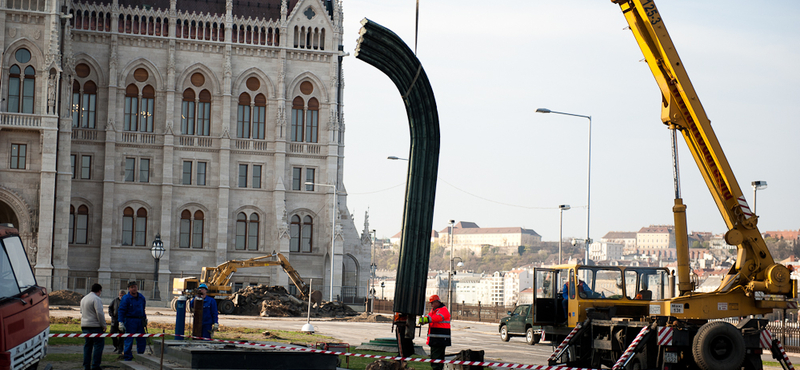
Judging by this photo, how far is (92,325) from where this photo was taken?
593 inches

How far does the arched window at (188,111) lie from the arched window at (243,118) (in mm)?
2933

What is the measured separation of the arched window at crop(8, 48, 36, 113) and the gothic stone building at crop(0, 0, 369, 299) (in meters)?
2.06

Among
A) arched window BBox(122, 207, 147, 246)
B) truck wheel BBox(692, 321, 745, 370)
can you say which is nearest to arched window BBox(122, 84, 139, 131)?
arched window BBox(122, 207, 147, 246)

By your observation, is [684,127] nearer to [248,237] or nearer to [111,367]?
[111,367]

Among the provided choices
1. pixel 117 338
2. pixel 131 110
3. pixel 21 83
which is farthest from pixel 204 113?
pixel 117 338

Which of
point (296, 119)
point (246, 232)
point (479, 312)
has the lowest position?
point (479, 312)

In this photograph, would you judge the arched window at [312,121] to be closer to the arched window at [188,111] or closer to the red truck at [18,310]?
the arched window at [188,111]

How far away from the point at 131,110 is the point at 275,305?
1736cm

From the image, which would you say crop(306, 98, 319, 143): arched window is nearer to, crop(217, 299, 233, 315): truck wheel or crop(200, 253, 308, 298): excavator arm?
crop(200, 253, 308, 298): excavator arm

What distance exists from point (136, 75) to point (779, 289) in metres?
45.5

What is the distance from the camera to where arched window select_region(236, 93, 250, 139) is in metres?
55.2

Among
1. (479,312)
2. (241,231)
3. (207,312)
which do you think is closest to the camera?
(207,312)

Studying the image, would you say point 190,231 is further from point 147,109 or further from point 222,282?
point 147,109

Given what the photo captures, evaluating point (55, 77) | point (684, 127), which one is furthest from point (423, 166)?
point (55, 77)
